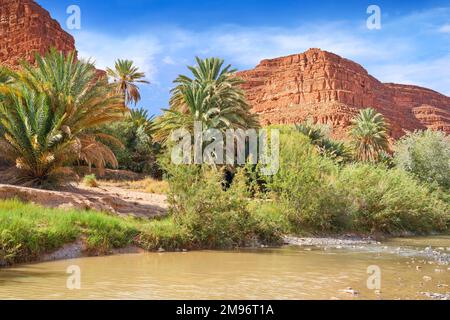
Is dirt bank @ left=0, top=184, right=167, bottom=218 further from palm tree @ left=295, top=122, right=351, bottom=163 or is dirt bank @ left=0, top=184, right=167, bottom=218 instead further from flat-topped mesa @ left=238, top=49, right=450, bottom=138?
flat-topped mesa @ left=238, top=49, right=450, bottom=138

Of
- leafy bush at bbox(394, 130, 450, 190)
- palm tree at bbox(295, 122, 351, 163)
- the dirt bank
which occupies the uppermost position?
palm tree at bbox(295, 122, 351, 163)

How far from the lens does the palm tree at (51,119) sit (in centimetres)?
1858

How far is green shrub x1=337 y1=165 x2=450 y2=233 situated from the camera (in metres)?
25.5

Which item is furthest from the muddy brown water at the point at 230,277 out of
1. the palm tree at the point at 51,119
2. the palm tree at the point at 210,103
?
the palm tree at the point at 210,103

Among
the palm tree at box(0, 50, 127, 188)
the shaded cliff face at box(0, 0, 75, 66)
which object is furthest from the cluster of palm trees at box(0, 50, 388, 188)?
the shaded cliff face at box(0, 0, 75, 66)

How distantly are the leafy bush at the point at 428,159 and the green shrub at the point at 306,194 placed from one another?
14782 mm

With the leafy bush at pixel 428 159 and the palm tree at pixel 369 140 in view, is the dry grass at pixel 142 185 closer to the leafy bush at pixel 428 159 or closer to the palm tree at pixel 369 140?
the leafy bush at pixel 428 159

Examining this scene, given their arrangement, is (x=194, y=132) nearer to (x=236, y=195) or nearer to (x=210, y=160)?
(x=210, y=160)

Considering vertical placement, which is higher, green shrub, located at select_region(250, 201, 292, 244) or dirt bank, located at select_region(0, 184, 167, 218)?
dirt bank, located at select_region(0, 184, 167, 218)

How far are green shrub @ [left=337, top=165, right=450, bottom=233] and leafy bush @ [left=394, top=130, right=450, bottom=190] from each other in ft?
22.9

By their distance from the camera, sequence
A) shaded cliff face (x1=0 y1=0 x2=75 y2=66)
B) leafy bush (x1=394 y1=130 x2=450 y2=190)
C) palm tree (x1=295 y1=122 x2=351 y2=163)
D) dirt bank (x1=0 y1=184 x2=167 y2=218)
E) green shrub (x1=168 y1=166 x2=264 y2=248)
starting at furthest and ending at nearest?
1. shaded cliff face (x1=0 y1=0 x2=75 y2=66)
2. palm tree (x1=295 y1=122 x2=351 y2=163)
3. leafy bush (x1=394 y1=130 x2=450 y2=190)
4. green shrub (x1=168 y1=166 x2=264 y2=248)
5. dirt bank (x1=0 y1=184 x2=167 y2=218)

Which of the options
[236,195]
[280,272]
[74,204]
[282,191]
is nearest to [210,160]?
[282,191]

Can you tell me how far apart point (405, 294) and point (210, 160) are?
68.1 feet

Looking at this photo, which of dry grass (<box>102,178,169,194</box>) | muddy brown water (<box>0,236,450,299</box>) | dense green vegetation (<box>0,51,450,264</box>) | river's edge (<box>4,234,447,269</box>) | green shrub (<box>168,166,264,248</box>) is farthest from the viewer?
dry grass (<box>102,178,169,194</box>)
